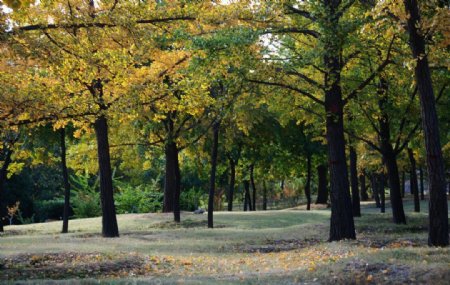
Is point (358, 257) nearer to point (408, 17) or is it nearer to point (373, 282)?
point (373, 282)

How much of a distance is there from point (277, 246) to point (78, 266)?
6.89 m

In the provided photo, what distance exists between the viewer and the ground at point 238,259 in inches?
351

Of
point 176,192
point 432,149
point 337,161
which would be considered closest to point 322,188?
point 176,192

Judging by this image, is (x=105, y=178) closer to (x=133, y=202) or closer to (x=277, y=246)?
(x=277, y=246)

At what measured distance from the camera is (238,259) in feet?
44.5

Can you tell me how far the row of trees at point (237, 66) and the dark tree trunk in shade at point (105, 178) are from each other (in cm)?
4

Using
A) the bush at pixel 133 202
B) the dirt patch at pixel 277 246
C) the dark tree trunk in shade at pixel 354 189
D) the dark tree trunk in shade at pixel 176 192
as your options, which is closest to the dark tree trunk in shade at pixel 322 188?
the bush at pixel 133 202

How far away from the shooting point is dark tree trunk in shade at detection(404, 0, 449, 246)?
12219 millimetres

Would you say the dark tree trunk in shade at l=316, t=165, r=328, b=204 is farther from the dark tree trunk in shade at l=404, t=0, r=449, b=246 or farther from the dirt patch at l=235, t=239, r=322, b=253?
the dark tree trunk in shade at l=404, t=0, r=449, b=246

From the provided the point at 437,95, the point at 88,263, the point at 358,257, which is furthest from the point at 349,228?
the point at 437,95

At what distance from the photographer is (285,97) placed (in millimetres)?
18094

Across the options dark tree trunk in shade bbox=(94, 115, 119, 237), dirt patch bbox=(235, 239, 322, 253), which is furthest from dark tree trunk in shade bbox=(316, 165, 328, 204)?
dark tree trunk in shade bbox=(94, 115, 119, 237)

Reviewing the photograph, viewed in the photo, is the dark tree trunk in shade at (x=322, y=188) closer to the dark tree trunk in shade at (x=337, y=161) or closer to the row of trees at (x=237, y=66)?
the row of trees at (x=237, y=66)

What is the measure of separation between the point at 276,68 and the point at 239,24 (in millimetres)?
1664
